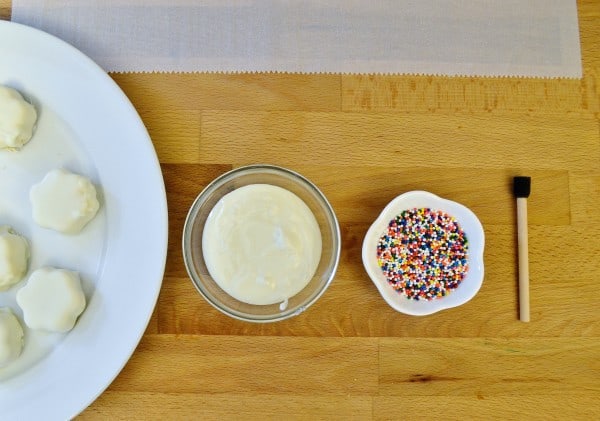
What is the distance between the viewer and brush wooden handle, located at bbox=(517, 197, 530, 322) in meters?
0.76

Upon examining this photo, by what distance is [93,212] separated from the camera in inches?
28.9

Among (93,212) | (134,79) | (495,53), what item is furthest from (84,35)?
(495,53)

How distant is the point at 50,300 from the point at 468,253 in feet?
1.84

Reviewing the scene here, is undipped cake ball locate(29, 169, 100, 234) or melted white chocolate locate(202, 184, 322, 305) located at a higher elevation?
undipped cake ball locate(29, 169, 100, 234)

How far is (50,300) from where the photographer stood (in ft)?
2.30

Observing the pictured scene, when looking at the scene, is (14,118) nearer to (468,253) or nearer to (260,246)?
(260,246)

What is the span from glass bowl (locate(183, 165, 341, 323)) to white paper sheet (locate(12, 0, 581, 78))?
18cm

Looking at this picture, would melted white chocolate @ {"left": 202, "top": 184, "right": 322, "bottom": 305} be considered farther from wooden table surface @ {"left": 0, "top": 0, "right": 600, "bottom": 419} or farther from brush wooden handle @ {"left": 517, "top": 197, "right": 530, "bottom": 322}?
brush wooden handle @ {"left": 517, "top": 197, "right": 530, "bottom": 322}

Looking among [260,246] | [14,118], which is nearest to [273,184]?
[260,246]

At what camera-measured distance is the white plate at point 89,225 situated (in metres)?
0.72

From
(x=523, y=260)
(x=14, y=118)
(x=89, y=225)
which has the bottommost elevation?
(x=523, y=260)

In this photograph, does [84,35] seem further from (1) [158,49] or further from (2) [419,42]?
(2) [419,42]

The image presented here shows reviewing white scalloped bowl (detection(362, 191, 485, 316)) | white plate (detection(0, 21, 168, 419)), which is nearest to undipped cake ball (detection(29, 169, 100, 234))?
white plate (detection(0, 21, 168, 419))

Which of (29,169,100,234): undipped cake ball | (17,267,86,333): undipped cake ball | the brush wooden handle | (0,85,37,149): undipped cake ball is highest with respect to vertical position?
(0,85,37,149): undipped cake ball
